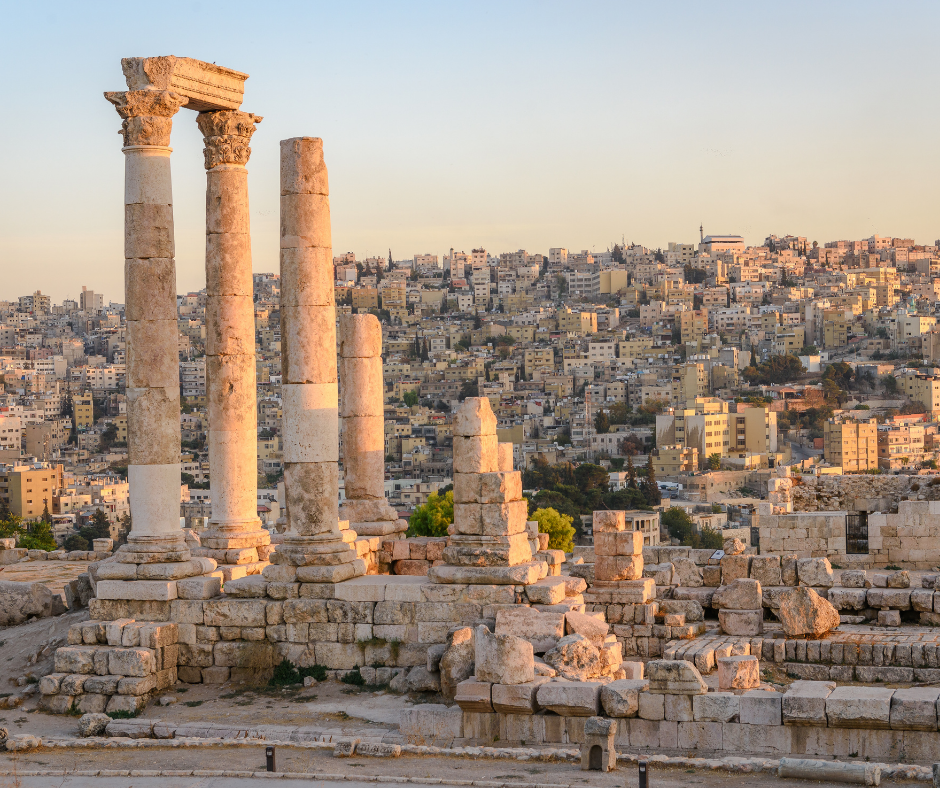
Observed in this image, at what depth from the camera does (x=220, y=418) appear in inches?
781

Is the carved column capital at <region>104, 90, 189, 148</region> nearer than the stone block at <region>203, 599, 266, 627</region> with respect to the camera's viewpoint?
No

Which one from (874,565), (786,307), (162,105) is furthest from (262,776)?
(786,307)

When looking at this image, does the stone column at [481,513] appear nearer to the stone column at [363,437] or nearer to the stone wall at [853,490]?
the stone column at [363,437]

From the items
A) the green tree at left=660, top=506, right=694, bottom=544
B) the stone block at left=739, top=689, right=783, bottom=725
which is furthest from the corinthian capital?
the green tree at left=660, top=506, right=694, bottom=544

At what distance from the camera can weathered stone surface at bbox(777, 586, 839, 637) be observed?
1838cm

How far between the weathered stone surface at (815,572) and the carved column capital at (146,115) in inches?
419

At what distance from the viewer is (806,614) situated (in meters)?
18.4

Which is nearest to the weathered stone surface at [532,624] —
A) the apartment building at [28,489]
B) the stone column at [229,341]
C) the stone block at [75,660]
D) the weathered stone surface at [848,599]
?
the stone block at [75,660]

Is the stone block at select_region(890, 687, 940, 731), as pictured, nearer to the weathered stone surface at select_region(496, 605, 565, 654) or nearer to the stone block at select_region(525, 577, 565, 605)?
the weathered stone surface at select_region(496, 605, 565, 654)

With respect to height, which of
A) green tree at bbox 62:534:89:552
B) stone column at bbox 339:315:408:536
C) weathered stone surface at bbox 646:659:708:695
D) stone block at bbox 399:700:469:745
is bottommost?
green tree at bbox 62:534:89:552

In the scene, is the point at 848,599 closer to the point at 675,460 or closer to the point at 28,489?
the point at 28,489

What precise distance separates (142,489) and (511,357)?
163217 millimetres

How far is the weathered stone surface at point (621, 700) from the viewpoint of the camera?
1327 cm

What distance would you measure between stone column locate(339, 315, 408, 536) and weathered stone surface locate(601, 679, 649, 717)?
824cm
